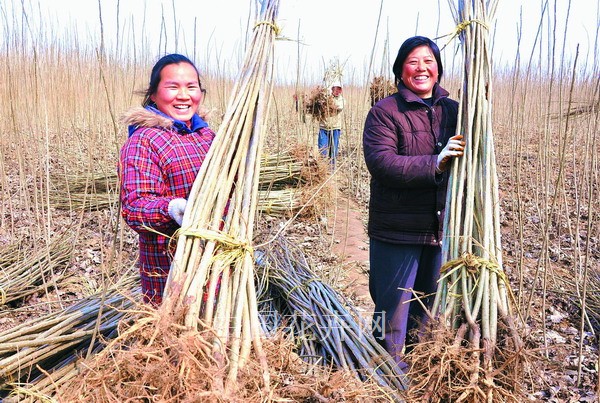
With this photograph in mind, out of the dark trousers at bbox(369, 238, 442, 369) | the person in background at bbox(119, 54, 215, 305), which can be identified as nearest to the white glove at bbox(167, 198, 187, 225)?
the person in background at bbox(119, 54, 215, 305)

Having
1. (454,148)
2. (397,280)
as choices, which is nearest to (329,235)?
(397,280)

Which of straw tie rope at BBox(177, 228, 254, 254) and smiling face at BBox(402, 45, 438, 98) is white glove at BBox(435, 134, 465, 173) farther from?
straw tie rope at BBox(177, 228, 254, 254)

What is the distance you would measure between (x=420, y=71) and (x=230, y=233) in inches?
37.9

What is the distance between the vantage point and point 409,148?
1.55 meters

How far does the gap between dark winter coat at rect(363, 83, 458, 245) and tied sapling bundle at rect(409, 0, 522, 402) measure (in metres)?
0.34

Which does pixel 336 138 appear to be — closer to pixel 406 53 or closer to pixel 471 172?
pixel 406 53

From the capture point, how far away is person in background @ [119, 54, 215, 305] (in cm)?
109

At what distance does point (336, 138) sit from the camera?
212 inches

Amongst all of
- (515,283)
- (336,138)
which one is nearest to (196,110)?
(515,283)

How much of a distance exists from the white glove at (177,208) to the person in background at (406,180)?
72 centimetres

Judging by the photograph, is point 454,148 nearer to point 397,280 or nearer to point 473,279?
point 473,279

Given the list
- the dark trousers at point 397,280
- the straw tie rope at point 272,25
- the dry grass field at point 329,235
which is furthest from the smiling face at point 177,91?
the dark trousers at point 397,280

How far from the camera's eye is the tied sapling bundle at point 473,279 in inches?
36.4

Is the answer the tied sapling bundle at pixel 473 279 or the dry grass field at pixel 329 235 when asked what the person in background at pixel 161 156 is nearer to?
the dry grass field at pixel 329 235
